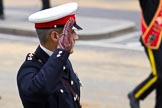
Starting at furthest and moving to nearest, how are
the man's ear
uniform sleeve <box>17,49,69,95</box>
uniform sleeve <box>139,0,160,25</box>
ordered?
uniform sleeve <box>139,0,160,25</box> < the man's ear < uniform sleeve <box>17,49,69,95</box>

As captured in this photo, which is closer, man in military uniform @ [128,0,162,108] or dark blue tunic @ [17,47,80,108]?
dark blue tunic @ [17,47,80,108]

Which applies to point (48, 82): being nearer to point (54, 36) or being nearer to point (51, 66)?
point (51, 66)

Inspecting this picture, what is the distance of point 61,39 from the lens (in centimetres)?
313

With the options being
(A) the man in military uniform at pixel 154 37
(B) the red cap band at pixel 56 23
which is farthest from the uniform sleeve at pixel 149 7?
(B) the red cap band at pixel 56 23

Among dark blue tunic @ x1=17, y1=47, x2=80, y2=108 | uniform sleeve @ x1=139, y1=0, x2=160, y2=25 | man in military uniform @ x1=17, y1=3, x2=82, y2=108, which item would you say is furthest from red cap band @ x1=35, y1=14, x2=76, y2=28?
uniform sleeve @ x1=139, y1=0, x2=160, y2=25

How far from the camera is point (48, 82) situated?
10.1ft

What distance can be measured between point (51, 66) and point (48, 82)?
91mm

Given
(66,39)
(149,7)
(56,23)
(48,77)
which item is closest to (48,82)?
(48,77)

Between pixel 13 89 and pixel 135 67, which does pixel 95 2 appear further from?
pixel 13 89

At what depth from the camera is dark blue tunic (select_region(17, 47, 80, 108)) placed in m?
3.09

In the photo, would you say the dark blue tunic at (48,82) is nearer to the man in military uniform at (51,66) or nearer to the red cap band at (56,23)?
the man in military uniform at (51,66)

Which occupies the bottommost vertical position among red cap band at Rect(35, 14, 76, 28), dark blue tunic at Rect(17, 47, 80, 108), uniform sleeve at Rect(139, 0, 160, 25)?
uniform sleeve at Rect(139, 0, 160, 25)

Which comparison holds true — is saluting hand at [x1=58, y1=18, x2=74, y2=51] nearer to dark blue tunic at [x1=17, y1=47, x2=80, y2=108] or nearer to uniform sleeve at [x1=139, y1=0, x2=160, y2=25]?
dark blue tunic at [x1=17, y1=47, x2=80, y2=108]

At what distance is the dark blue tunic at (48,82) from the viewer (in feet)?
10.2
